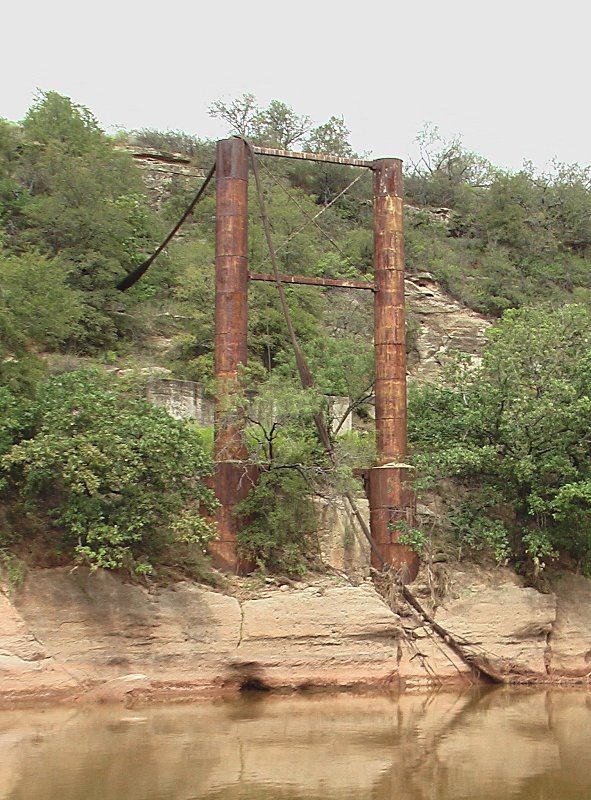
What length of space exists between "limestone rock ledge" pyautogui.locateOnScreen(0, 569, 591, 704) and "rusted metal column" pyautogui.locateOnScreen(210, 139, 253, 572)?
5.19 feet

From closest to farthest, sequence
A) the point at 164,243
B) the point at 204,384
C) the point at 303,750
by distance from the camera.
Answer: the point at 303,750, the point at 164,243, the point at 204,384

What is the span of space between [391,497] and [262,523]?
258cm

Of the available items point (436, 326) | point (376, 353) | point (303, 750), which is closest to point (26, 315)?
point (376, 353)

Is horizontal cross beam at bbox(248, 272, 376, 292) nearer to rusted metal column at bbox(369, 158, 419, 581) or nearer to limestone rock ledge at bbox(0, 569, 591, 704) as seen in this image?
rusted metal column at bbox(369, 158, 419, 581)

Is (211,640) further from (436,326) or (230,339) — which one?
(436,326)

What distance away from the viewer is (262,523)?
19016mm

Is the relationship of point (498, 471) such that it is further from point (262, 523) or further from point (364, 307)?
point (364, 307)

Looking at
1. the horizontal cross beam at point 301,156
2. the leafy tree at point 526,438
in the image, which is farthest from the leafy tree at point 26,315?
the leafy tree at point 526,438

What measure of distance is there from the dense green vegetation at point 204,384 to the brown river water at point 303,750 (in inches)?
111

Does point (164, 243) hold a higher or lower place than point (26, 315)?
higher

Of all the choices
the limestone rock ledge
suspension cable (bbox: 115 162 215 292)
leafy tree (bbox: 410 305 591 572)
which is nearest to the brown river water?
the limestone rock ledge

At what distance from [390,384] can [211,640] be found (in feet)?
20.3

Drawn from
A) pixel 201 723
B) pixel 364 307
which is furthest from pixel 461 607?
pixel 364 307

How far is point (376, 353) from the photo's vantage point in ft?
67.7
